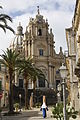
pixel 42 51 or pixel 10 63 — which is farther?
pixel 42 51

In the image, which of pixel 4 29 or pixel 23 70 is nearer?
pixel 4 29

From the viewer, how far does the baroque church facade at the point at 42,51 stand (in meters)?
76.3

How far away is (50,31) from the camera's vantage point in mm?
79688

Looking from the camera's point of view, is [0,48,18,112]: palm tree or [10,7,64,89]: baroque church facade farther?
[10,7,64,89]: baroque church facade

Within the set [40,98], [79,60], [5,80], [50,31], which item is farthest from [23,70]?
[50,31]

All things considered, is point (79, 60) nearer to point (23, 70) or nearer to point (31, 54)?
point (23, 70)

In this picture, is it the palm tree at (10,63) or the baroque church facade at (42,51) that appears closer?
the palm tree at (10,63)

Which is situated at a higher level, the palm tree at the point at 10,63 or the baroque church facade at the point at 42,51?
the baroque church facade at the point at 42,51

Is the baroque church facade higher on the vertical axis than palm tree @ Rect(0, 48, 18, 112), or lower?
higher

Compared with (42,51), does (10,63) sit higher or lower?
lower

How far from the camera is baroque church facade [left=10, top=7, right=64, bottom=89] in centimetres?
7631

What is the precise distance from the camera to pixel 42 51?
7788 centimetres

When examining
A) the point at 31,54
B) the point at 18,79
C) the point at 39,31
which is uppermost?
the point at 39,31

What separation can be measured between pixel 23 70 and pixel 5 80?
1340cm
